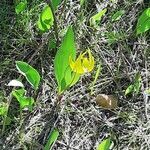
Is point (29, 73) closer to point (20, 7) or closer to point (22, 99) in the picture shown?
point (22, 99)

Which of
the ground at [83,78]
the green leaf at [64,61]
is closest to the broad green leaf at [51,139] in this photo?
the ground at [83,78]

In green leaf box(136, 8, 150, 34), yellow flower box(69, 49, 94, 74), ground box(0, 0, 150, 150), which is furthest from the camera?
green leaf box(136, 8, 150, 34)

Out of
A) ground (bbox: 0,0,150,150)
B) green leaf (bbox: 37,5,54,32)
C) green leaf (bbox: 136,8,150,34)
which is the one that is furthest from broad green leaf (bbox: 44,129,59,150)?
green leaf (bbox: 136,8,150,34)

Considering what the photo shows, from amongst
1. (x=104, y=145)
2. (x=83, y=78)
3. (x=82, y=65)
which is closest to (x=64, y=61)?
(x=82, y=65)

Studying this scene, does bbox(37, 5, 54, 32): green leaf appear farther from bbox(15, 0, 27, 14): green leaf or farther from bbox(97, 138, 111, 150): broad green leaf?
bbox(97, 138, 111, 150): broad green leaf

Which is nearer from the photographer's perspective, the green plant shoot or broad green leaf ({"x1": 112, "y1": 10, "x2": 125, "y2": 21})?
the green plant shoot

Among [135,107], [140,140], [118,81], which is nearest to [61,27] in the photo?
[118,81]

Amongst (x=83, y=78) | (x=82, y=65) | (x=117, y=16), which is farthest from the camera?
(x=117, y=16)
